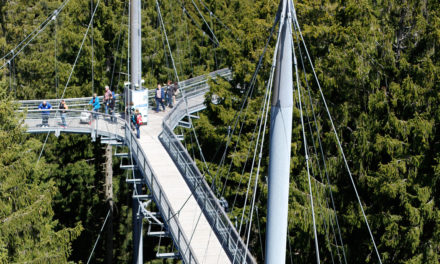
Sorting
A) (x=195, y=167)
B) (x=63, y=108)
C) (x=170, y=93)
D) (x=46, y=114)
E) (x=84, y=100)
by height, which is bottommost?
(x=195, y=167)

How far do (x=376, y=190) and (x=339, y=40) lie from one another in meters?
5.56

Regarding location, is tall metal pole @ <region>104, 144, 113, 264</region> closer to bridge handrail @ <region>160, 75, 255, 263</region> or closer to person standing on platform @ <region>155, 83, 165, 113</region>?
person standing on platform @ <region>155, 83, 165, 113</region>

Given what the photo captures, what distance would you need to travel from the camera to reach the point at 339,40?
22969mm

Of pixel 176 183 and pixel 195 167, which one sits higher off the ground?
pixel 195 167

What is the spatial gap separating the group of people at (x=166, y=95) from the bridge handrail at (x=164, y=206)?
5491 mm

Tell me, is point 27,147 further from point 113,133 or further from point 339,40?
point 339,40

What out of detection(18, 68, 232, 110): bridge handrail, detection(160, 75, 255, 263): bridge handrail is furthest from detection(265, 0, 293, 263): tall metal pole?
detection(18, 68, 232, 110): bridge handrail

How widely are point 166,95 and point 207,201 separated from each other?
13.2 metres

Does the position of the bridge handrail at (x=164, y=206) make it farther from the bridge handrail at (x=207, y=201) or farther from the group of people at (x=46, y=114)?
the group of people at (x=46, y=114)

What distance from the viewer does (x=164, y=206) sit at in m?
19.2

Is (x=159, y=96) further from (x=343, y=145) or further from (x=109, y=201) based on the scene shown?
(x=343, y=145)

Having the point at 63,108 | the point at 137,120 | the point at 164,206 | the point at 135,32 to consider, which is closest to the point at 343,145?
the point at 164,206

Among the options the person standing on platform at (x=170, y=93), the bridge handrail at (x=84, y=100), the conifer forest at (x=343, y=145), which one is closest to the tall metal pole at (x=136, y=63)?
the conifer forest at (x=343, y=145)

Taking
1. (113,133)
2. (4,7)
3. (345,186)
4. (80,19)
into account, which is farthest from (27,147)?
(4,7)
